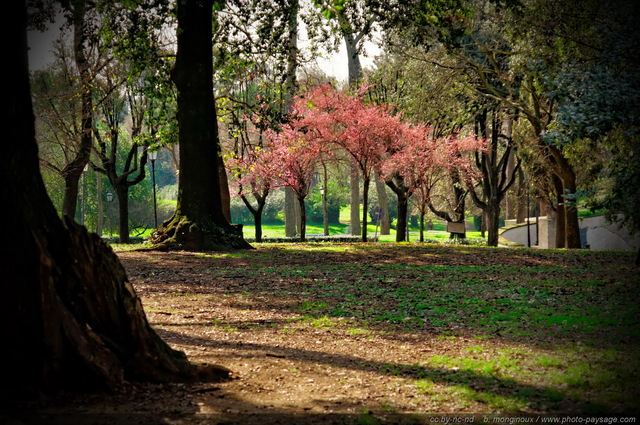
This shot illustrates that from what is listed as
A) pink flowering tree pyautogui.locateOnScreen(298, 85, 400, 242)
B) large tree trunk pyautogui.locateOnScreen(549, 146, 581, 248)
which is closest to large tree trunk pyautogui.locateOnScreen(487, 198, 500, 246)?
large tree trunk pyautogui.locateOnScreen(549, 146, 581, 248)

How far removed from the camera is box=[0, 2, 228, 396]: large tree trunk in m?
3.71

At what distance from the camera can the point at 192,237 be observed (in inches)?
579

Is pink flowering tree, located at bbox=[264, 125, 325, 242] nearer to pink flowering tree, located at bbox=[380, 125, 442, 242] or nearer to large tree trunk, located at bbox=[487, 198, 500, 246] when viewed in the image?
pink flowering tree, located at bbox=[380, 125, 442, 242]

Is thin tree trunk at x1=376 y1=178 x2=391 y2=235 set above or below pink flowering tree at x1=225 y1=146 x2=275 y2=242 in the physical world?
below

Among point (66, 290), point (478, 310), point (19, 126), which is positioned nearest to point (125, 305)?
point (66, 290)

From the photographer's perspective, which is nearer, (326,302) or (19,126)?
(19,126)

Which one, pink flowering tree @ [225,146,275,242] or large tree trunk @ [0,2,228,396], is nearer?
large tree trunk @ [0,2,228,396]

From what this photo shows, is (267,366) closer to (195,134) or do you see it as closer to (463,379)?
(463,379)

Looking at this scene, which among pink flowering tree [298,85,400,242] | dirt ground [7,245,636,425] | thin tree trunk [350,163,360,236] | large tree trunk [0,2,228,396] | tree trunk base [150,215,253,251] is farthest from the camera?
thin tree trunk [350,163,360,236]

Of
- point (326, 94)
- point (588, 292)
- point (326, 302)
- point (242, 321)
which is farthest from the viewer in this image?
point (326, 94)

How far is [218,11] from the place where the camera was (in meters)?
17.6

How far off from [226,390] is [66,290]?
1448mm

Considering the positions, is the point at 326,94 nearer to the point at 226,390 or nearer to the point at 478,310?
the point at 478,310

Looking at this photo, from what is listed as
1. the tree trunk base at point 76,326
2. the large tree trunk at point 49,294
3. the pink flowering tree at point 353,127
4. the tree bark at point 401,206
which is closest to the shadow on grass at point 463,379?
the tree trunk base at point 76,326
